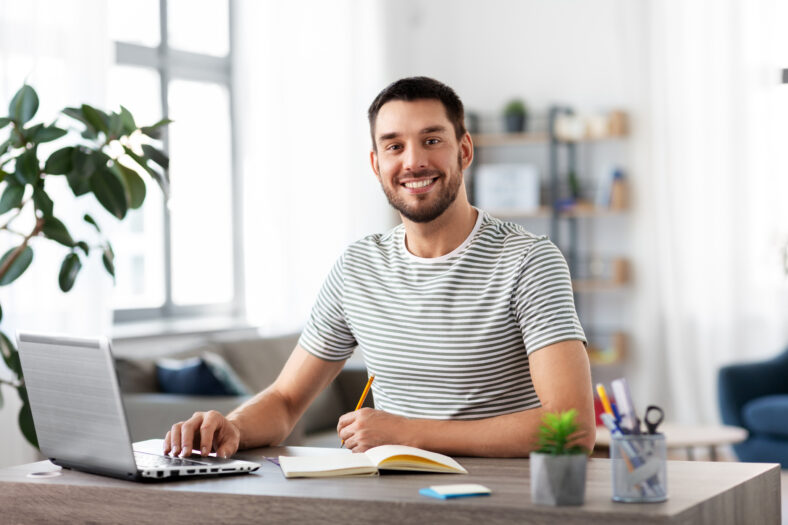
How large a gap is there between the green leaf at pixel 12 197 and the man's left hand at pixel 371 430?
1474 mm

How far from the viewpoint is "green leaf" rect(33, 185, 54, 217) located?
9.55 feet

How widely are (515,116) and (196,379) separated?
3080 millimetres

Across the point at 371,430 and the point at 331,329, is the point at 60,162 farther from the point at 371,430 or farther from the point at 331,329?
the point at 371,430

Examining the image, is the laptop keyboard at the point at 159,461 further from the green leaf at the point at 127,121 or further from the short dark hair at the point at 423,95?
the green leaf at the point at 127,121

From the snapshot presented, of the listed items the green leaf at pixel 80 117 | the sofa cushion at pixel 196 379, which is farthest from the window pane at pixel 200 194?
the green leaf at pixel 80 117

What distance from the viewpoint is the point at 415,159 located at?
2.05 m

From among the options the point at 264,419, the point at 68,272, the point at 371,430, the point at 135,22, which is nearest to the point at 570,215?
the point at 135,22

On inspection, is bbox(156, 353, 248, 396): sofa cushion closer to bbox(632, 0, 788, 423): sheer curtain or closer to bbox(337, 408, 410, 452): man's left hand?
bbox(337, 408, 410, 452): man's left hand

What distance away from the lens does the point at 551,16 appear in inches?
255

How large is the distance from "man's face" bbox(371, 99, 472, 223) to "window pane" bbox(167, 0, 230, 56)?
11.6 ft

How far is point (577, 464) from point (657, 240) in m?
5.01

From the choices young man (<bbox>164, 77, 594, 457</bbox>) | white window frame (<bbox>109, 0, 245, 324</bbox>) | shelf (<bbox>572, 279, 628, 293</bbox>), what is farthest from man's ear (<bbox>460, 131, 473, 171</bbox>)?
shelf (<bbox>572, 279, 628, 293</bbox>)

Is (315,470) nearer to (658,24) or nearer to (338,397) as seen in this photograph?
(338,397)

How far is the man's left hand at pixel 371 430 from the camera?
1.78 meters
